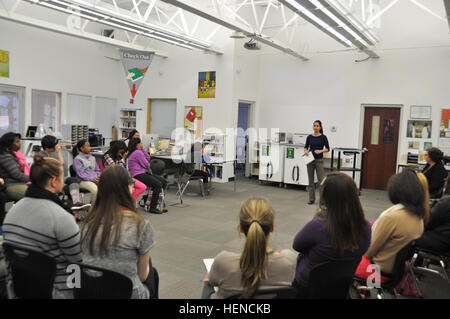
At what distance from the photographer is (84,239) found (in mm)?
1977

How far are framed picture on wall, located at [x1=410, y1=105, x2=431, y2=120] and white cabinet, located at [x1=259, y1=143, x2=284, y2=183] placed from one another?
2.98 metres

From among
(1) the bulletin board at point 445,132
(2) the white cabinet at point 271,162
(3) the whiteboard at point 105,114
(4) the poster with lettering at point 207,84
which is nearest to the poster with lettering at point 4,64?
(3) the whiteboard at point 105,114

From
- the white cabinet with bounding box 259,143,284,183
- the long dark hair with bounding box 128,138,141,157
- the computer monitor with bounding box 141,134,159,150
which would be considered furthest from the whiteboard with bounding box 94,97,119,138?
the long dark hair with bounding box 128,138,141,157

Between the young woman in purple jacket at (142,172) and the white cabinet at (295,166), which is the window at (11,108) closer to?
the young woman in purple jacket at (142,172)

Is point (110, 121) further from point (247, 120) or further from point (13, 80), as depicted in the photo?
point (247, 120)

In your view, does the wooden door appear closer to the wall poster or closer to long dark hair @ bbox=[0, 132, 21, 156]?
the wall poster

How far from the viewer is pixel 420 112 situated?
8406mm

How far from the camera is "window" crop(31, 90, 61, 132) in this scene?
355 inches

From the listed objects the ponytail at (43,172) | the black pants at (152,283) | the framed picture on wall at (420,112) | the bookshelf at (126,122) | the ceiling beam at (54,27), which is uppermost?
the ceiling beam at (54,27)

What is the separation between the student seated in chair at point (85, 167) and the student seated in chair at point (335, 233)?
391 cm

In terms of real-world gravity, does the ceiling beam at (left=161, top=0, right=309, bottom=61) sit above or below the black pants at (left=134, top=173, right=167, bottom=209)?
above

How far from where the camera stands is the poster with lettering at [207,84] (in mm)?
9609

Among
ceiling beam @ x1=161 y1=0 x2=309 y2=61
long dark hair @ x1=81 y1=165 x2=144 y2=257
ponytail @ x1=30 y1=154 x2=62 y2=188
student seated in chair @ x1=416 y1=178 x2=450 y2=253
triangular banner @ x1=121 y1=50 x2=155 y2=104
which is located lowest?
student seated in chair @ x1=416 y1=178 x2=450 y2=253

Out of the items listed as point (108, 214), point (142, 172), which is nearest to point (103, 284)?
point (108, 214)
